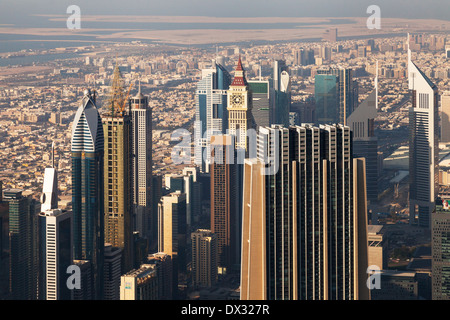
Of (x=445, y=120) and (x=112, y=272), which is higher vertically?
(x=445, y=120)

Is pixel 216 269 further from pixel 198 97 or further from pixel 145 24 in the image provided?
pixel 198 97

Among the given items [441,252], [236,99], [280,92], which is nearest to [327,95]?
[280,92]

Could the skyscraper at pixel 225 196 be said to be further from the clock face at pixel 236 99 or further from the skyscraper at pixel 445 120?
the skyscraper at pixel 445 120

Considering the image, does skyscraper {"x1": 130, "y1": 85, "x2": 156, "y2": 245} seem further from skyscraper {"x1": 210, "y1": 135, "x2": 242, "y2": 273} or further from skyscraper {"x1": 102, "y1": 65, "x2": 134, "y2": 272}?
skyscraper {"x1": 210, "y1": 135, "x2": 242, "y2": 273}

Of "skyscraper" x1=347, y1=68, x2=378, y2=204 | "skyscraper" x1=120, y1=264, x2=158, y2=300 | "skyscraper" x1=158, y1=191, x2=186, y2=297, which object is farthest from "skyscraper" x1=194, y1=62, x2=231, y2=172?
"skyscraper" x1=120, y1=264, x2=158, y2=300

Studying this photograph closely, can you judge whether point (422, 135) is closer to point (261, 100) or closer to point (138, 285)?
point (261, 100)
